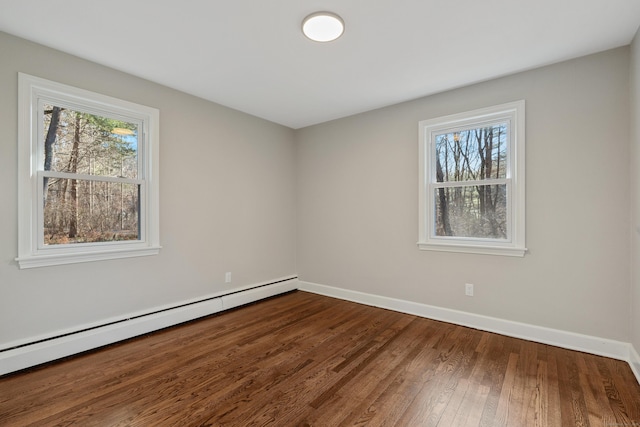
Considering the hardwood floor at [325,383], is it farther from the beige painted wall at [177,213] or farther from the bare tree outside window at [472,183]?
the bare tree outside window at [472,183]

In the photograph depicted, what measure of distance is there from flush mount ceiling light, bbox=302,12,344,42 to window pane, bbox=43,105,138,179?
2040 millimetres

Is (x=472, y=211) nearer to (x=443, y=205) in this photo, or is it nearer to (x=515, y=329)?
(x=443, y=205)

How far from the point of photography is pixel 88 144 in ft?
8.87

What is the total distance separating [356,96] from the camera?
339 centimetres

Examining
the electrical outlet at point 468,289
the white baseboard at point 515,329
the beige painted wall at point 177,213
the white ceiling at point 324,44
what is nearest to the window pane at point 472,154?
the white ceiling at point 324,44

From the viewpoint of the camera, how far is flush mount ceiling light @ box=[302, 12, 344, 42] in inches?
79.4

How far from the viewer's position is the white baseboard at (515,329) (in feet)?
7.84

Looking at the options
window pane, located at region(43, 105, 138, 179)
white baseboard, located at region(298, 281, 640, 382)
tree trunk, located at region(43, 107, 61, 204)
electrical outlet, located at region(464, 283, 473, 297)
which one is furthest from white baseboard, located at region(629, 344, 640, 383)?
tree trunk, located at region(43, 107, 61, 204)

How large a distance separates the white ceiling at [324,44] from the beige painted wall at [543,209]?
0.25 metres

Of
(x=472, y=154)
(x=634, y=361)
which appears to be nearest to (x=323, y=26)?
(x=472, y=154)

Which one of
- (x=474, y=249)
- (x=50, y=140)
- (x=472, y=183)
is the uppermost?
(x=50, y=140)

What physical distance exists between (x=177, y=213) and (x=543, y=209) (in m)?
3.67

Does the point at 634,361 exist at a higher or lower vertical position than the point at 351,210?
lower

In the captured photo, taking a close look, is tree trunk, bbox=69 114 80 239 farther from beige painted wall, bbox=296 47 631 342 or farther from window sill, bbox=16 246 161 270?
beige painted wall, bbox=296 47 631 342
